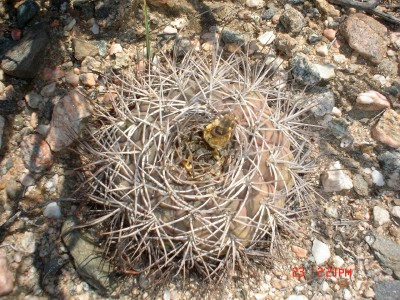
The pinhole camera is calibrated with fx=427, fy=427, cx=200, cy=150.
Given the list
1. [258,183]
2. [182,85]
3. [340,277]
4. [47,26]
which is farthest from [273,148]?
[47,26]

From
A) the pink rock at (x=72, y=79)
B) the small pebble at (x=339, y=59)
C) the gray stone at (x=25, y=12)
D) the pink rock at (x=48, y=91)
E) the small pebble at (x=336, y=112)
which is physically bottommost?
the small pebble at (x=336, y=112)

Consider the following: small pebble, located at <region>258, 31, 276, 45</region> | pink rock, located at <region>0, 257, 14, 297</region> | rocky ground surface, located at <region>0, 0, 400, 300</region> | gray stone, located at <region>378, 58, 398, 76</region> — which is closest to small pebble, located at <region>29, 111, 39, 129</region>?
rocky ground surface, located at <region>0, 0, 400, 300</region>

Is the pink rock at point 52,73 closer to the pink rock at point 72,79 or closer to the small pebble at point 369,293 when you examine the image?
the pink rock at point 72,79

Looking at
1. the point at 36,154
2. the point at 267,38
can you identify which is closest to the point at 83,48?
the point at 36,154

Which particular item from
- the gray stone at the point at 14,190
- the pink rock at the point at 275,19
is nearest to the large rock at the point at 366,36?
the pink rock at the point at 275,19

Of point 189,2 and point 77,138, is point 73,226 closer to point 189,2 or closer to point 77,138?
point 77,138
